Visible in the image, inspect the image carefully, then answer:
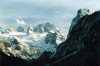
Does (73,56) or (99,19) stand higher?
(99,19)

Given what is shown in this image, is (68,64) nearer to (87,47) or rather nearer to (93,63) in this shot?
(87,47)

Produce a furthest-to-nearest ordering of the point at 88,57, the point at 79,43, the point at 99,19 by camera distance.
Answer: the point at 79,43 → the point at 99,19 → the point at 88,57

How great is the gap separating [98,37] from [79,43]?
26702mm

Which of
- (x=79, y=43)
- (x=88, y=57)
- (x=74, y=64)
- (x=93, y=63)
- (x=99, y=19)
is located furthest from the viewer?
(x=79, y=43)

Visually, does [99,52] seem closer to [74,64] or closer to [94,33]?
[94,33]

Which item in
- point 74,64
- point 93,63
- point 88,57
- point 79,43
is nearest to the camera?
point 93,63

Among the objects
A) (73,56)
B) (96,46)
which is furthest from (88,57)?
(73,56)

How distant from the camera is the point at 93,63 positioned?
83938 mm

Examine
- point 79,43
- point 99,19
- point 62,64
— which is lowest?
point 62,64

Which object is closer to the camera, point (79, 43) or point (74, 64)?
point (74, 64)

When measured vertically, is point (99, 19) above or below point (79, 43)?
above

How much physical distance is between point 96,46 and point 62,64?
39.8 metres

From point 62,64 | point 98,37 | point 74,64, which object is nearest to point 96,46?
point 98,37

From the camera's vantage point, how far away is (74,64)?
10619 cm
